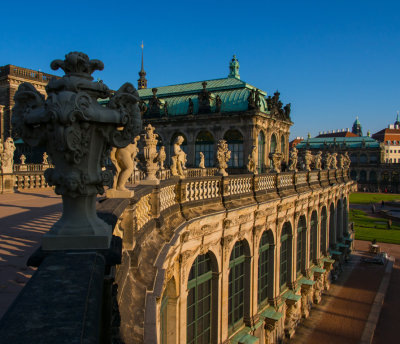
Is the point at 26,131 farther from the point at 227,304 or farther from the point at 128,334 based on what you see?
the point at 227,304

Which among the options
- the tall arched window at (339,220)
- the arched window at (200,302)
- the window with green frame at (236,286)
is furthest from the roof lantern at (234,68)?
the arched window at (200,302)

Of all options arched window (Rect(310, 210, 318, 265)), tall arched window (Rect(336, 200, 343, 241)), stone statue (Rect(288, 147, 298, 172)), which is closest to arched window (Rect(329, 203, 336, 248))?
tall arched window (Rect(336, 200, 343, 241))

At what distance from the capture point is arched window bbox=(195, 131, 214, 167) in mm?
30906

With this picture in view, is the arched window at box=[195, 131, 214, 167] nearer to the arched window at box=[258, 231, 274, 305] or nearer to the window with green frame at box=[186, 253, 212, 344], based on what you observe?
the arched window at box=[258, 231, 274, 305]

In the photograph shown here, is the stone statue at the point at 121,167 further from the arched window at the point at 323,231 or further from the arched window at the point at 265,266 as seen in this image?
the arched window at the point at 323,231

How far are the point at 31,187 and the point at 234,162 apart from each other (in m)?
16.0

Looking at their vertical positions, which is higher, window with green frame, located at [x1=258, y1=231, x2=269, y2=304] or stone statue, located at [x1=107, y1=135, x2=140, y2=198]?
stone statue, located at [x1=107, y1=135, x2=140, y2=198]

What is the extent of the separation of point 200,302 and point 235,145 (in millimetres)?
19100

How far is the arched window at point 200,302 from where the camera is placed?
11602mm

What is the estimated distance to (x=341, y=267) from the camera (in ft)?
105

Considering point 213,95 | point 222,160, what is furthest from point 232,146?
point 222,160

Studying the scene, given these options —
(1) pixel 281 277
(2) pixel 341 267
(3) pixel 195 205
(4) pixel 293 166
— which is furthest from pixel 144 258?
(2) pixel 341 267

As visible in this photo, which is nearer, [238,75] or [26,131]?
[26,131]

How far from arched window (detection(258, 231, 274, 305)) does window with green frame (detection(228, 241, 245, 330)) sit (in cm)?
183
